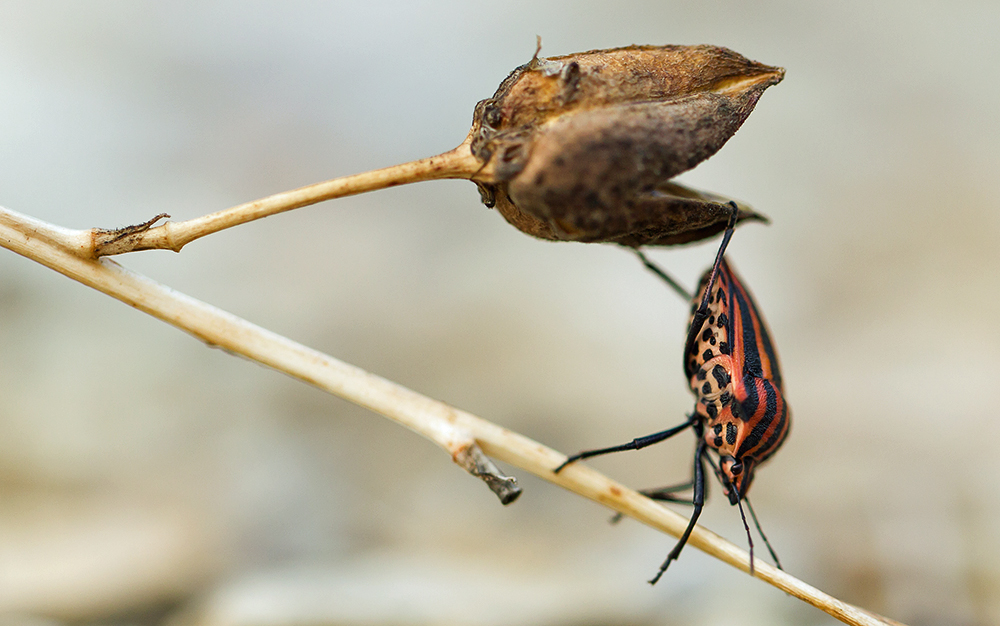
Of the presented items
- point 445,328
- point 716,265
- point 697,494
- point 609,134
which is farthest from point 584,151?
point 445,328

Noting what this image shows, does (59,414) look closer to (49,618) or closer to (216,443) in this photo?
(216,443)

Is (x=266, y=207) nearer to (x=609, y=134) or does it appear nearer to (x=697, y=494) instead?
(x=609, y=134)

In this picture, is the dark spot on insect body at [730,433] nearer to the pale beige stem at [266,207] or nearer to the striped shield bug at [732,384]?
the striped shield bug at [732,384]

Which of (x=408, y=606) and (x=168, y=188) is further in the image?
(x=168, y=188)

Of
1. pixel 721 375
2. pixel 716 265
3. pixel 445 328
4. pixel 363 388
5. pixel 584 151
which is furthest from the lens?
pixel 445 328

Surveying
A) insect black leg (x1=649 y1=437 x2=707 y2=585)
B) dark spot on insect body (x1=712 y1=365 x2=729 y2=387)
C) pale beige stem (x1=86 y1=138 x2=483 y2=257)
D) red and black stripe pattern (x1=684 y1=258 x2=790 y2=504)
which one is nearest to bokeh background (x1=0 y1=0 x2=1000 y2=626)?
insect black leg (x1=649 y1=437 x2=707 y2=585)

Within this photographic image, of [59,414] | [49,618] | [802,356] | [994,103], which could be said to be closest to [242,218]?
[49,618]
